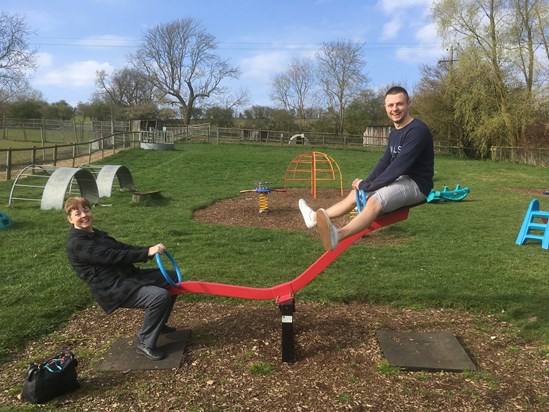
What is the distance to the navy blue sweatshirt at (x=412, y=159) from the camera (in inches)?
143

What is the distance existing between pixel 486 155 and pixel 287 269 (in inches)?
1233

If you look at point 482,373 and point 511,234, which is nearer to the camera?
point 482,373

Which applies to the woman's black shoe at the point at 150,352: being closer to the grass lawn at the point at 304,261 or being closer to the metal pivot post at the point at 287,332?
the metal pivot post at the point at 287,332

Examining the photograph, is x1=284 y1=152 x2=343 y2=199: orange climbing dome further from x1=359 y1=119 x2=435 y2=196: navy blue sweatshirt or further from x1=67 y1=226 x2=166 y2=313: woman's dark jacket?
x1=67 y1=226 x2=166 y2=313: woman's dark jacket

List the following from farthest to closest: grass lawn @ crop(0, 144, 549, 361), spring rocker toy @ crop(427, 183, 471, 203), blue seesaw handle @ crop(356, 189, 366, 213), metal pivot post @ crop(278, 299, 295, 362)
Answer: spring rocker toy @ crop(427, 183, 471, 203), grass lawn @ crop(0, 144, 549, 361), blue seesaw handle @ crop(356, 189, 366, 213), metal pivot post @ crop(278, 299, 295, 362)

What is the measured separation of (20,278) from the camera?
19.5 feet

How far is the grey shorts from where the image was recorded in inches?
142

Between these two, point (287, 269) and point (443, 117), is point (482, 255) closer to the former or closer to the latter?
point (287, 269)

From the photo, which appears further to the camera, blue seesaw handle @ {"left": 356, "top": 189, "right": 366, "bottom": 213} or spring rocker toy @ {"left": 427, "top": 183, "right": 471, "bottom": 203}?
spring rocker toy @ {"left": 427, "top": 183, "right": 471, "bottom": 203}

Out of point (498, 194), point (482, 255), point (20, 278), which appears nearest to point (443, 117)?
point (498, 194)

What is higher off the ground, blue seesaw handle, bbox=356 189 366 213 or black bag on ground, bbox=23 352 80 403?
blue seesaw handle, bbox=356 189 366 213

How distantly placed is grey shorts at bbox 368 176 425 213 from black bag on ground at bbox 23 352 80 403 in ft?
8.85

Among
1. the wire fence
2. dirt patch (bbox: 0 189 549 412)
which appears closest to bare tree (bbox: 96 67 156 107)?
the wire fence

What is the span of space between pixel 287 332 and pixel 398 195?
58.0 inches
